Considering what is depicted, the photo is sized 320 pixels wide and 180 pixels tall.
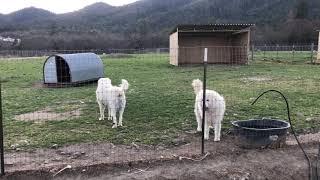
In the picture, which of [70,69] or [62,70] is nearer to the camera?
[70,69]

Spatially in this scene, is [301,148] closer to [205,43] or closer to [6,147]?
[6,147]

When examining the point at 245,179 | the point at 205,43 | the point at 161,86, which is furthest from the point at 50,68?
the point at 205,43

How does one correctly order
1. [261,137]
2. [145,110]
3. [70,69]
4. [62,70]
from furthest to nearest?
1. [62,70]
2. [70,69]
3. [145,110]
4. [261,137]

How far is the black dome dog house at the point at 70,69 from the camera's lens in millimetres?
17438

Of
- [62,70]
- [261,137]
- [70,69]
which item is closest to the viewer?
[261,137]

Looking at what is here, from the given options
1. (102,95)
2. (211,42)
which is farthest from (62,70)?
(211,42)

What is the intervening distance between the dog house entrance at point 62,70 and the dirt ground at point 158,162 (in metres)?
10.9

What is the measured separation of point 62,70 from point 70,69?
1504 millimetres

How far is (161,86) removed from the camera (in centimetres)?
1609

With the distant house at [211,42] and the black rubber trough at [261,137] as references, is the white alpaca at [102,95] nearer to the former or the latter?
the black rubber trough at [261,137]

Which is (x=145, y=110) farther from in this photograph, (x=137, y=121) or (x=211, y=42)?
(x=211, y=42)

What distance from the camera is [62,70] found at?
18.6 m

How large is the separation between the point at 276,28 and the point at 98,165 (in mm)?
68084

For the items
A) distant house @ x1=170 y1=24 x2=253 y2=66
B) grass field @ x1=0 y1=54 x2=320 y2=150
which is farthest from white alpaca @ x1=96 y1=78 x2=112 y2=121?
distant house @ x1=170 y1=24 x2=253 y2=66
